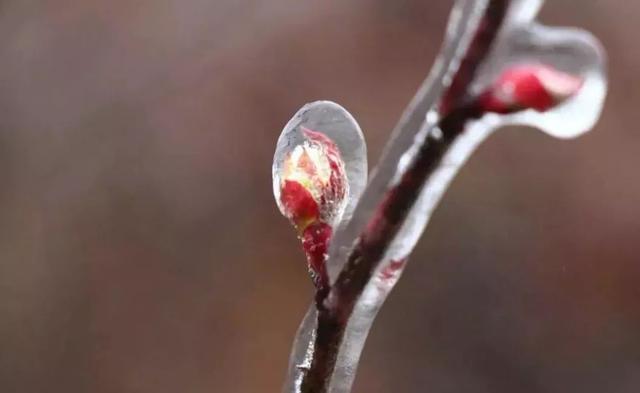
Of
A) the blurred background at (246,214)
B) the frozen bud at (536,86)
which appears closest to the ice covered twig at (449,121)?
the frozen bud at (536,86)

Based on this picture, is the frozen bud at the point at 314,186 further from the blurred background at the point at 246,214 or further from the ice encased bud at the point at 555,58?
the blurred background at the point at 246,214

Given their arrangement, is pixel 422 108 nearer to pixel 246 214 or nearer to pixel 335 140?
pixel 335 140

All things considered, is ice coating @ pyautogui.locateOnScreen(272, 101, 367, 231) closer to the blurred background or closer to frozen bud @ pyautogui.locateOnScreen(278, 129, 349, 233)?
frozen bud @ pyautogui.locateOnScreen(278, 129, 349, 233)

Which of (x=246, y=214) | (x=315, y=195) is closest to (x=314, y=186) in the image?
(x=315, y=195)

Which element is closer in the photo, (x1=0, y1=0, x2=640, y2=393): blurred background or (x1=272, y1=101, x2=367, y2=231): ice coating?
(x1=272, y1=101, x2=367, y2=231): ice coating

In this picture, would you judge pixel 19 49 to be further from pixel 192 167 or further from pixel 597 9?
pixel 597 9

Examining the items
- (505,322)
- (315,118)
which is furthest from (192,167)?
(315,118)

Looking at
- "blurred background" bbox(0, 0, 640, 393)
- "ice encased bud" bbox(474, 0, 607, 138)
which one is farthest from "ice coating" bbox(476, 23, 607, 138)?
"blurred background" bbox(0, 0, 640, 393)
